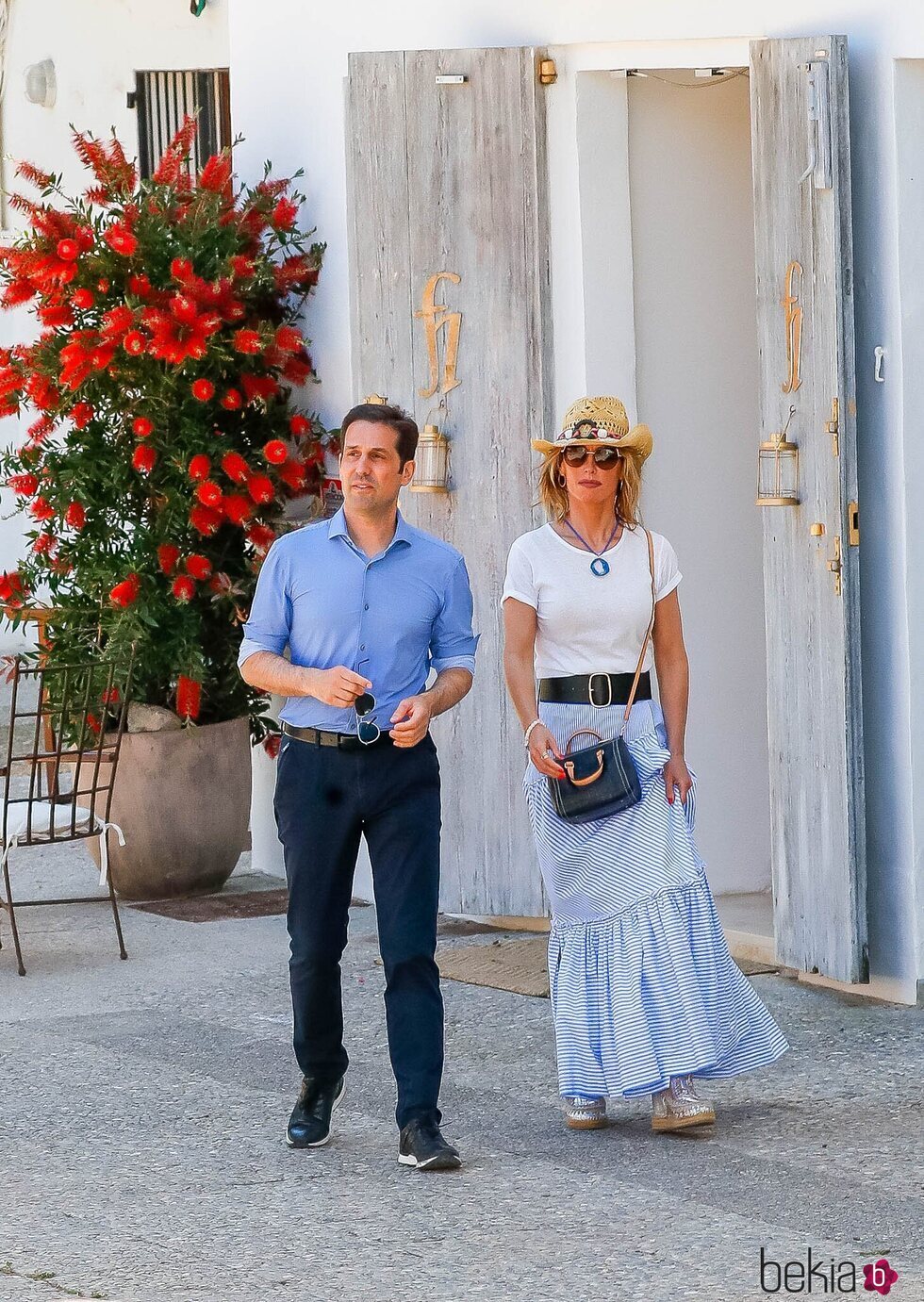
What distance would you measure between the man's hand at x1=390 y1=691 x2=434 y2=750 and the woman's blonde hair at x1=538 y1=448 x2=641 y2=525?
822 mm

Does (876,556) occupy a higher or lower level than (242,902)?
higher

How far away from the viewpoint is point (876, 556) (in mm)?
6441

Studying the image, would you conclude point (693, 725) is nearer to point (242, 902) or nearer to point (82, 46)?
point (242, 902)

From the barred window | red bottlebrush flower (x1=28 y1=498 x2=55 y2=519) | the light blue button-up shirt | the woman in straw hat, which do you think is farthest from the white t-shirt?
the barred window

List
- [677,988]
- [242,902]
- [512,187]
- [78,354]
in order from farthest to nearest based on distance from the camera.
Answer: [242,902]
[78,354]
[512,187]
[677,988]

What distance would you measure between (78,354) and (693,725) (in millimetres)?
2675

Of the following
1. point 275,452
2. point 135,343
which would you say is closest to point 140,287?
point 135,343

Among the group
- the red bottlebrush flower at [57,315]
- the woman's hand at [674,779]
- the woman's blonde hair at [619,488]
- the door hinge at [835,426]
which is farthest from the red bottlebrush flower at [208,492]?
the woman's hand at [674,779]

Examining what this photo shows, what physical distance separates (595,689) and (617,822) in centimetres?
34

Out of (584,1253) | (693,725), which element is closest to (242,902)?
(693,725)

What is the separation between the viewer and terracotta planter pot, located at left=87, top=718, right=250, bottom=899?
834cm

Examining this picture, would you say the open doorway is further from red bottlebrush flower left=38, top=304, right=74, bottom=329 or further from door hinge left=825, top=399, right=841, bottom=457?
red bottlebrush flower left=38, top=304, right=74, bottom=329

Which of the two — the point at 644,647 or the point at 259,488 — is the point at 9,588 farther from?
the point at 644,647

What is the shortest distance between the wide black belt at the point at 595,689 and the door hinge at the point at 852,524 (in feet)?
4.17
